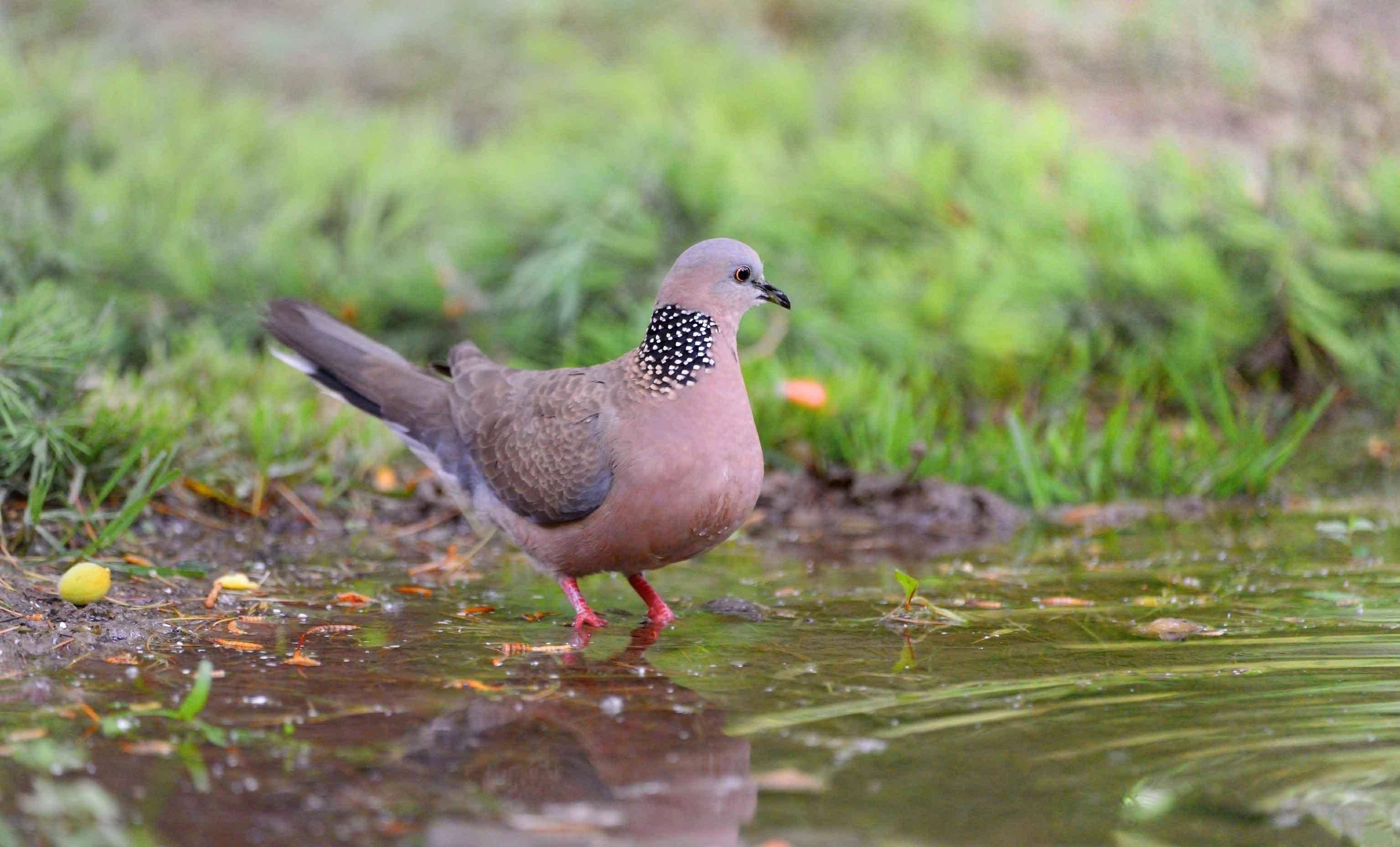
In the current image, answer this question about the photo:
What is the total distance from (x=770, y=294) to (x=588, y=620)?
1.06m

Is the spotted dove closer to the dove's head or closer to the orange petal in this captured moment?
the dove's head

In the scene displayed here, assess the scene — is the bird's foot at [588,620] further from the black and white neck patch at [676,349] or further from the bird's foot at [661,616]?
the black and white neck patch at [676,349]

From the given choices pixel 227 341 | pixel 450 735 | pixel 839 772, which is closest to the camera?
pixel 839 772

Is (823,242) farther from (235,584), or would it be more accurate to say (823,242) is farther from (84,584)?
(84,584)

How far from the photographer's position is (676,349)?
3.93m

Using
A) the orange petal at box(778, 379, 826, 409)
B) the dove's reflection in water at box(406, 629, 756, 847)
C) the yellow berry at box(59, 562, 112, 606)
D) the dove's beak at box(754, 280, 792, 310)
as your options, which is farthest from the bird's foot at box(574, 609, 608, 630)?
the orange petal at box(778, 379, 826, 409)

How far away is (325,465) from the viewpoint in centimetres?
502

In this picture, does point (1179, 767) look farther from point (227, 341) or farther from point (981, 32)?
point (981, 32)

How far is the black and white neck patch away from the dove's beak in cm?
20

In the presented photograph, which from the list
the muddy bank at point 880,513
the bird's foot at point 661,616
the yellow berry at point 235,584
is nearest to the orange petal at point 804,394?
the muddy bank at point 880,513

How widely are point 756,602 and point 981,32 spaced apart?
7204 millimetres

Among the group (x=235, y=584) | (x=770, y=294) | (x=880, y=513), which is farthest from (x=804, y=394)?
(x=235, y=584)

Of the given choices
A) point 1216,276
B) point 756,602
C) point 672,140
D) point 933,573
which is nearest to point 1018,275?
point 1216,276

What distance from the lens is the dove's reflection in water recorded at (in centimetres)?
223
